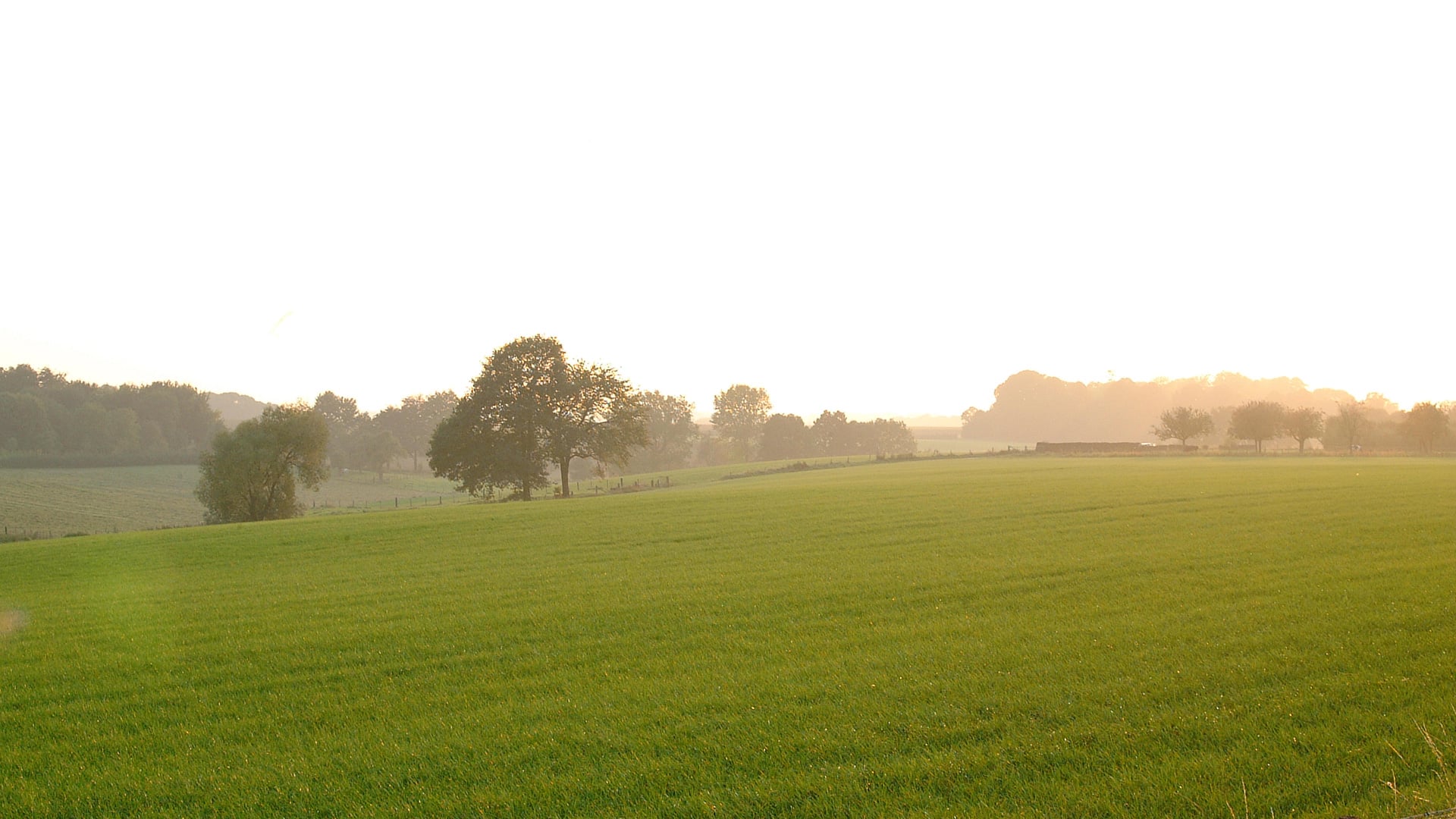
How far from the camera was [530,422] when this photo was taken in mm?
54906

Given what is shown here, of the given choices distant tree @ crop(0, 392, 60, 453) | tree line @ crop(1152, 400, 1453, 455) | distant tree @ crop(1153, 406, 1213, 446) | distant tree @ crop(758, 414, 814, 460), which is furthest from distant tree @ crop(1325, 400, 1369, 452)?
distant tree @ crop(0, 392, 60, 453)

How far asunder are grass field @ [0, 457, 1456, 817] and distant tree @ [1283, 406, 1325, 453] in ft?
298

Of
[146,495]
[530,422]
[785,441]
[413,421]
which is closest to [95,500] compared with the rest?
[146,495]

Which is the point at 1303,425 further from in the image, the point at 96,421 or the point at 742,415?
the point at 96,421

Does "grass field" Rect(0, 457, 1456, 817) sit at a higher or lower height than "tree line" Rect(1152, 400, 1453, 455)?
lower

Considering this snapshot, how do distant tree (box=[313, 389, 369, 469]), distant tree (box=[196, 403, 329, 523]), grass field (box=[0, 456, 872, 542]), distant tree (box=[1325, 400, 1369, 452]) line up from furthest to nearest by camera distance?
distant tree (box=[313, 389, 369, 469]) → distant tree (box=[1325, 400, 1369, 452]) → grass field (box=[0, 456, 872, 542]) → distant tree (box=[196, 403, 329, 523])

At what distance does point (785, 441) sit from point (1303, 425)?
75731mm

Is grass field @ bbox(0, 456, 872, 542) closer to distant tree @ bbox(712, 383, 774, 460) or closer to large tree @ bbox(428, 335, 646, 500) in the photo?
large tree @ bbox(428, 335, 646, 500)

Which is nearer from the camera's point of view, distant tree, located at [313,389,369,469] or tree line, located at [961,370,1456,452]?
distant tree, located at [313,389,369,469]

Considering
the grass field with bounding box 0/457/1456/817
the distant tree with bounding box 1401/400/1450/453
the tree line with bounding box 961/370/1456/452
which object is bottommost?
the grass field with bounding box 0/457/1456/817

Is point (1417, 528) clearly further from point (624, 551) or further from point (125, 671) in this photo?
point (125, 671)

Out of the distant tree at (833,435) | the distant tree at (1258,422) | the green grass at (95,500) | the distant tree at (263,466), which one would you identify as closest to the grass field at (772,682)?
the distant tree at (263,466)

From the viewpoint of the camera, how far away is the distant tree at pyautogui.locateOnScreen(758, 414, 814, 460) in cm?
13925

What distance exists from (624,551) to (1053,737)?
48.9 feet
